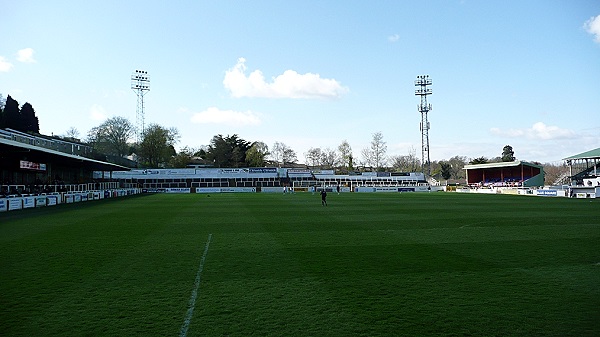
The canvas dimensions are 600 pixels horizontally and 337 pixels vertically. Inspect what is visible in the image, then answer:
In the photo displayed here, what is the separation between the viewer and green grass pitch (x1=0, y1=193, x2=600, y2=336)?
604cm

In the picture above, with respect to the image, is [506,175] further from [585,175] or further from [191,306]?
[191,306]

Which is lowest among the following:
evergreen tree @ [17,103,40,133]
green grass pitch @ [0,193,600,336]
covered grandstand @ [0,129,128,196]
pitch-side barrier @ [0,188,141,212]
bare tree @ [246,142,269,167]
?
green grass pitch @ [0,193,600,336]

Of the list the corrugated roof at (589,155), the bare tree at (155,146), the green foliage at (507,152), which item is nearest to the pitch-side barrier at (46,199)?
the bare tree at (155,146)

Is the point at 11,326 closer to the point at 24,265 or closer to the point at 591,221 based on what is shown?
the point at 24,265

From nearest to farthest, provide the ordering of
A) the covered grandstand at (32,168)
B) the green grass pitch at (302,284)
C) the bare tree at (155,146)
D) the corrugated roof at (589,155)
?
1. the green grass pitch at (302,284)
2. the covered grandstand at (32,168)
3. the corrugated roof at (589,155)
4. the bare tree at (155,146)

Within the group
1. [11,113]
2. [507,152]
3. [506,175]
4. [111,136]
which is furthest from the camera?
[507,152]

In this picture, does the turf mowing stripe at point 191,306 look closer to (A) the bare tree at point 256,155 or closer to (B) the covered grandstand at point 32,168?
(B) the covered grandstand at point 32,168

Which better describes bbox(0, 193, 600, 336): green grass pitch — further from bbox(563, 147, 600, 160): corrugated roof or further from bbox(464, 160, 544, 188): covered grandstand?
bbox(464, 160, 544, 188): covered grandstand

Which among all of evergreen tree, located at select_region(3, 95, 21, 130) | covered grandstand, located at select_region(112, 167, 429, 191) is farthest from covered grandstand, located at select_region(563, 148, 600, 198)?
evergreen tree, located at select_region(3, 95, 21, 130)

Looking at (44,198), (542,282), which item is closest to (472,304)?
(542,282)

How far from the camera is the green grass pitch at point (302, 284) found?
6.04 metres

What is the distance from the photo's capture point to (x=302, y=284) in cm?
A: 845

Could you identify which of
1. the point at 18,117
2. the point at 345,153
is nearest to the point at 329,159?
the point at 345,153

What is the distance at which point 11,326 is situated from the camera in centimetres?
607
